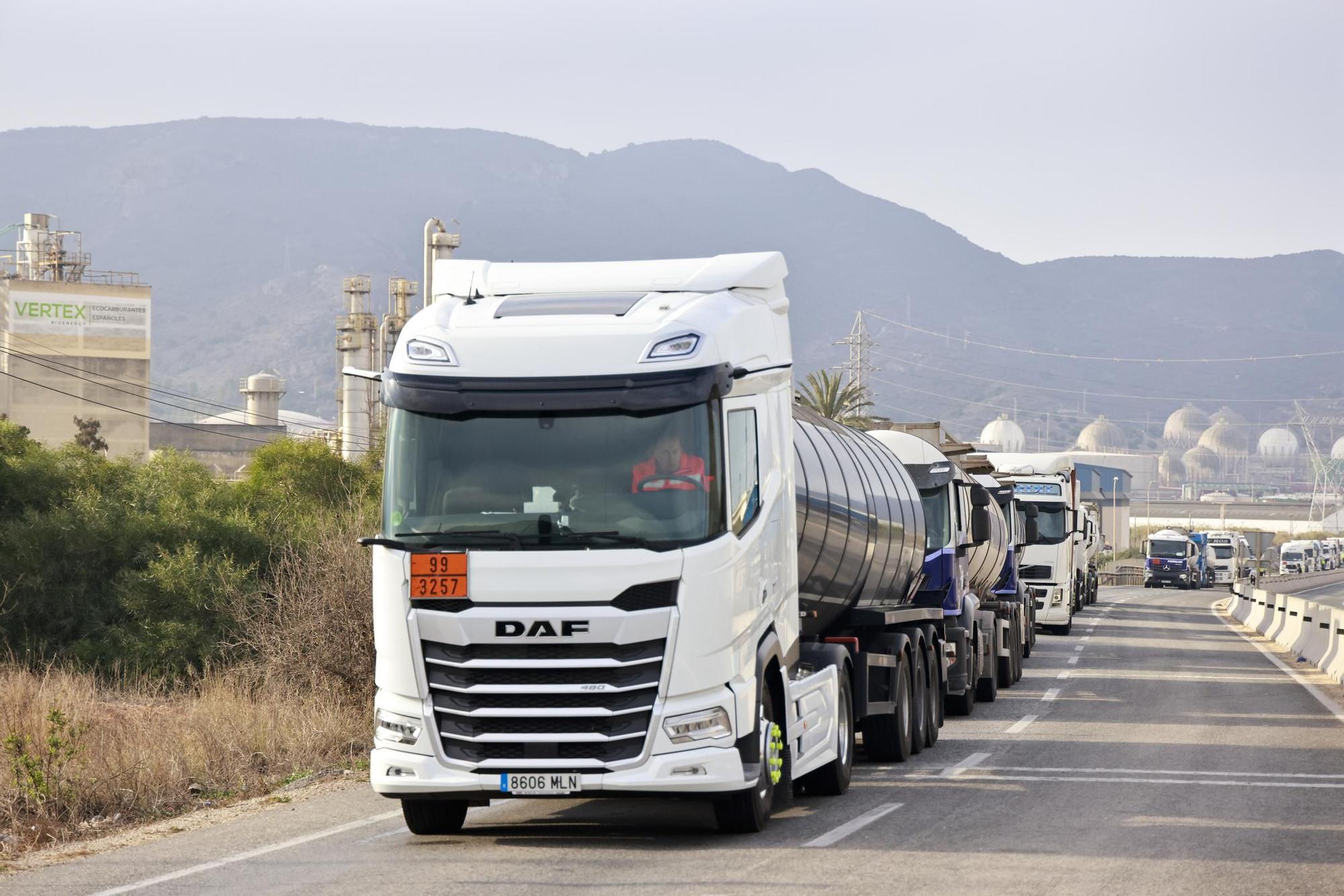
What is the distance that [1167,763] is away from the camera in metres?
15.4

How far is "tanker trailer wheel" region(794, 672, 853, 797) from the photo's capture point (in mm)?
12930

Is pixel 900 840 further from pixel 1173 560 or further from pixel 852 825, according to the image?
pixel 1173 560

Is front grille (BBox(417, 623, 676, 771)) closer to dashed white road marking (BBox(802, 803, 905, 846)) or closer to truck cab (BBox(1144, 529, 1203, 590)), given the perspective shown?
dashed white road marking (BBox(802, 803, 905, 846))

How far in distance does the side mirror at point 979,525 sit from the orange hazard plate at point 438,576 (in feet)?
43.5

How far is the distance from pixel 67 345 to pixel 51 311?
2464 millimetres

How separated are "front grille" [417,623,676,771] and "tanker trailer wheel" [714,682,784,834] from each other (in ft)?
3.53

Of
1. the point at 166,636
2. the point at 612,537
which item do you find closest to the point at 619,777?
the point at 612,537

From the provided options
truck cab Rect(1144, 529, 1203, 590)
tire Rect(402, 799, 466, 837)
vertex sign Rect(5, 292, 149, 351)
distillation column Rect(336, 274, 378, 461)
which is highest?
vertex sign Rect(5, 292, 149, 351)

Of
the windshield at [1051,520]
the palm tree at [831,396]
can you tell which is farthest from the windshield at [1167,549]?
the windshield at [1051,520]

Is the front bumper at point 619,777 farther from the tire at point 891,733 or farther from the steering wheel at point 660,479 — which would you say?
the tire at point 891,733

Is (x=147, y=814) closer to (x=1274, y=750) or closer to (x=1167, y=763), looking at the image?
(x=1167, y=763)

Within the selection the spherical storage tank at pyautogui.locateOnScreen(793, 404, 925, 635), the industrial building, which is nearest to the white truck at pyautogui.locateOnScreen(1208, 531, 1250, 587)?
the industrial building

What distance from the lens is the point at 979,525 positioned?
73.2 feet

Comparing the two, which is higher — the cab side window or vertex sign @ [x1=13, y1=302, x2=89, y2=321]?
vertex sign @ [x1=13, y1=302, x2=89, y2=321]
